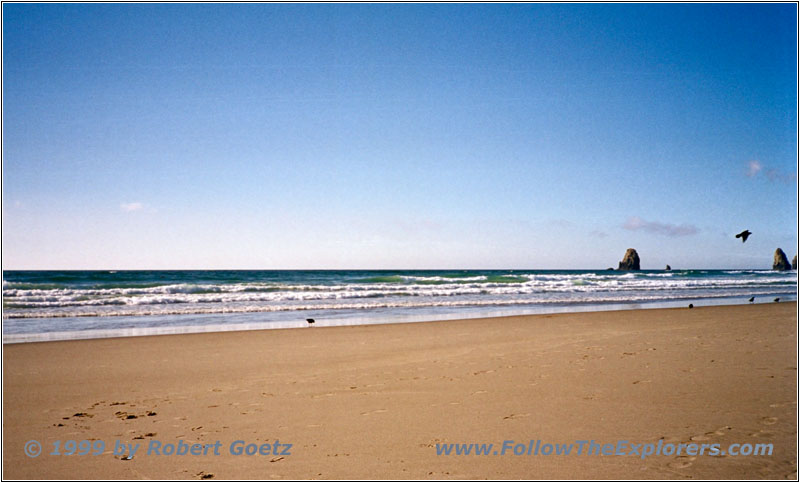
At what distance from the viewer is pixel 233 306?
1830cm

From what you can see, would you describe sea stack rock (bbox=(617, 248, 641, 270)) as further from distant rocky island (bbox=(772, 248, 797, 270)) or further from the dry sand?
the dry sand

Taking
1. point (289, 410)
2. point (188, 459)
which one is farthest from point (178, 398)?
→ point (188, 459)

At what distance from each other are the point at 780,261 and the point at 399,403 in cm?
9722

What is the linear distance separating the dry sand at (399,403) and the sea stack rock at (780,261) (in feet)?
285

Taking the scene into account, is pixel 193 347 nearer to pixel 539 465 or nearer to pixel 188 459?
pixel 188 459

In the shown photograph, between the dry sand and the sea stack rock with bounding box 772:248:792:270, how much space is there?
86.9 m

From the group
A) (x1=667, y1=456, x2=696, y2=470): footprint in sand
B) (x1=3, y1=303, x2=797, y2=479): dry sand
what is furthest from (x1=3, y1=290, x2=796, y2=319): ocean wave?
(x1=667, y1=456, x2=696, y2=470): footprint in sand

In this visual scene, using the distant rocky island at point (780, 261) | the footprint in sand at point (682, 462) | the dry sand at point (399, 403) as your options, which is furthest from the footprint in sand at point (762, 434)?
the distant rocky island at point (780, 261)

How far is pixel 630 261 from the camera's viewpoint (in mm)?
96312

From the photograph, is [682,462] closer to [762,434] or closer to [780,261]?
[762,434]

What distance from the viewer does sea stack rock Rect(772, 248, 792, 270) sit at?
79125 millimetres

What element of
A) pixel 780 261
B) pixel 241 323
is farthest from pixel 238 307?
pixel 780 261

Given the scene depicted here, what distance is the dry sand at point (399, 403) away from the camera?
368cm

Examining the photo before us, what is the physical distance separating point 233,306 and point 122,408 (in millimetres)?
13495
